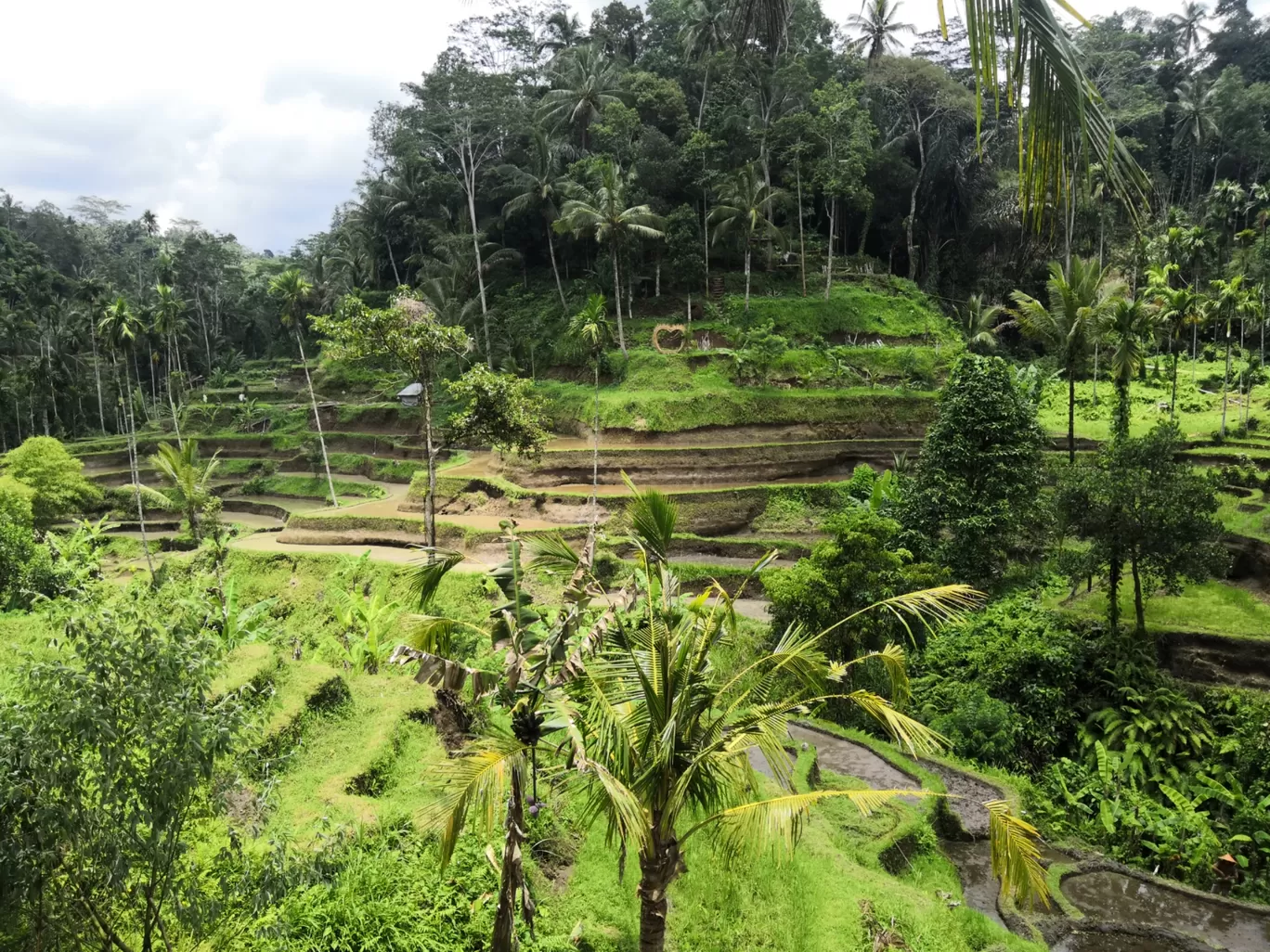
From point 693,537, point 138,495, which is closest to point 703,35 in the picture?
point 693,537

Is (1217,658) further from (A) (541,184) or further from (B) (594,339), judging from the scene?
(A) (541,184)

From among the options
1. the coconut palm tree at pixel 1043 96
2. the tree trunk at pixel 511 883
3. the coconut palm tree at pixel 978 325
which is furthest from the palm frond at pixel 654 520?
the coconut palm tree at pixel 978 325

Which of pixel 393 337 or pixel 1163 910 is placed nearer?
pixel 1163 910

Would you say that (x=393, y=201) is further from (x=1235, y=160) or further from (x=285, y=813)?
(x=1235, y=160)

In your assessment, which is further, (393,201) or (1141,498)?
(393,201)

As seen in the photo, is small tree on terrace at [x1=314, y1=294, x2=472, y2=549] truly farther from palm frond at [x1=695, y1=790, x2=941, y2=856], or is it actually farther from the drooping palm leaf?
the drooping palm leaf

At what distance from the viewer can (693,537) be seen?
2238 cm

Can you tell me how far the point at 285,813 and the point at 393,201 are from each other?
145 ft

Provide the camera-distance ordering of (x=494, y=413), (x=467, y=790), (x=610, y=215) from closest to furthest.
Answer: (x=467, y=790)
(x=494, y=413)
(x=610, y=215)

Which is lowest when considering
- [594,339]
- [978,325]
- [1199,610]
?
A: [1199,610]

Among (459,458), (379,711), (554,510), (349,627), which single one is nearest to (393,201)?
(459,458)

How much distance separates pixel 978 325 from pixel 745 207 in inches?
506

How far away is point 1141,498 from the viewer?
14.0m

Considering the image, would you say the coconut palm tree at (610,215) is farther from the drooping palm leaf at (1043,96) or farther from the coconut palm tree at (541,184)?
the drooping palm leaf at (1043,96)
